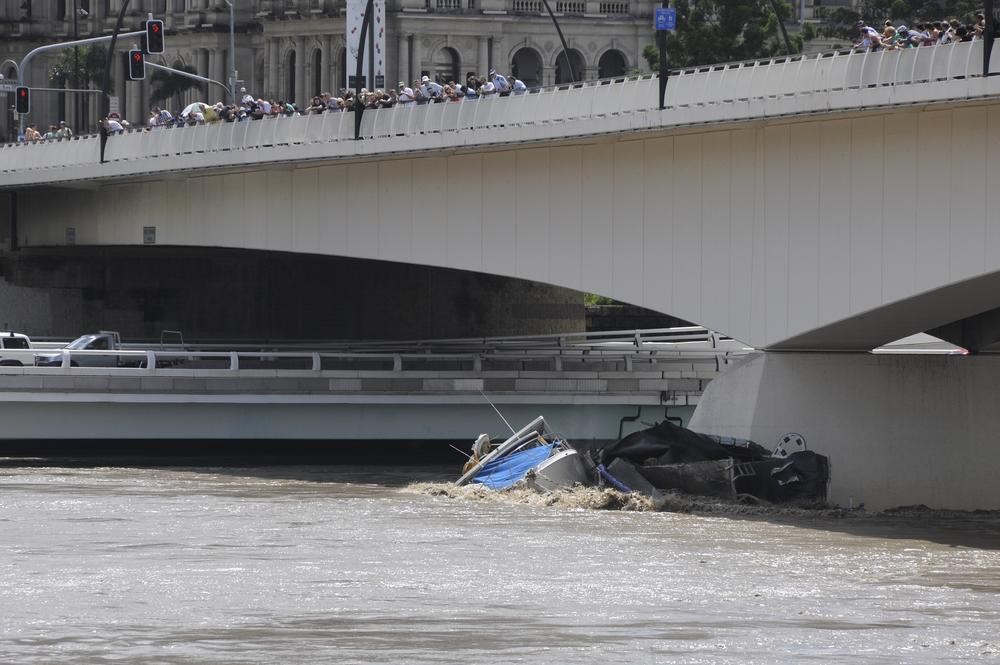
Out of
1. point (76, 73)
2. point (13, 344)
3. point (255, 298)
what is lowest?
point (13, 344)

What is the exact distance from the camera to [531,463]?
38.9 m

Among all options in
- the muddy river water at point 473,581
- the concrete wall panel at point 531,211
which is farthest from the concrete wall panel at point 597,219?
the muddy river water at point 473,581

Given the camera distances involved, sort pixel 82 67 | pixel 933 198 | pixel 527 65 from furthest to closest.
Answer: pixel 82 67
pixel 527 65
pixel 933 198

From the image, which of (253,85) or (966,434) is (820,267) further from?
(253,85)

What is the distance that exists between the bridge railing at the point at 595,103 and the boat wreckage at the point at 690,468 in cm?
594

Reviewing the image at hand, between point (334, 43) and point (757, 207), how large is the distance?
94.1 metres

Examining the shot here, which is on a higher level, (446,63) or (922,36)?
(446,63)

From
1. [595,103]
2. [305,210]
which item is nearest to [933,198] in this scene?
[595,103]

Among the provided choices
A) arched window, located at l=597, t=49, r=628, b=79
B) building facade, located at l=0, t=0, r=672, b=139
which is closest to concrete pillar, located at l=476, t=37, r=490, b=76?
building facade, located at l=0, t=0, r=672, b=139

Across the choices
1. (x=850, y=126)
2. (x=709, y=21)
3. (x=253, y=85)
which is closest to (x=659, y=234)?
(x=850, y=126)

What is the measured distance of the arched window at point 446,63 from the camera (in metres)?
125

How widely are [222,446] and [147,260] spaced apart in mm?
19099

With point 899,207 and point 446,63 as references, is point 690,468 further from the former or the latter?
point 446,63

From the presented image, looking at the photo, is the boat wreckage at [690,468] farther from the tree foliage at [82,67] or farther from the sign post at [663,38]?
the tree foliage at [82,67]
